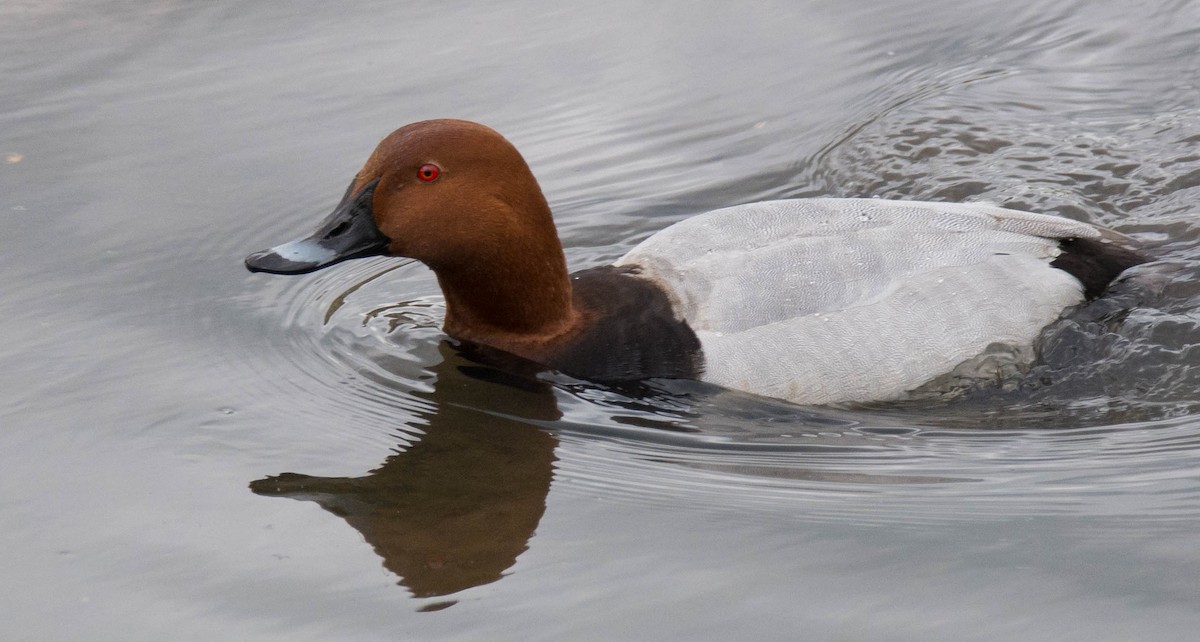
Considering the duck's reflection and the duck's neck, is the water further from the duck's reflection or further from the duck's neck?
the duck's neck

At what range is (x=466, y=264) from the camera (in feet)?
17.9

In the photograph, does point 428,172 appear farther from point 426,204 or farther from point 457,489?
point 457,489

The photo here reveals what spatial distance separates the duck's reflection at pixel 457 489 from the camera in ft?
14.0

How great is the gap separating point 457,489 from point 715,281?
141cm

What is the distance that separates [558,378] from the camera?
18.1 ft

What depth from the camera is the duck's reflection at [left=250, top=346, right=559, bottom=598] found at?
14.0 feet

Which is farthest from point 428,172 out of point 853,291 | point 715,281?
point 853,291

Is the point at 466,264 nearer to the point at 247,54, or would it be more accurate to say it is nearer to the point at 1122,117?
the point at 247,54

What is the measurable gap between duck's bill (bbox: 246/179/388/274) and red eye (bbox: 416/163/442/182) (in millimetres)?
165

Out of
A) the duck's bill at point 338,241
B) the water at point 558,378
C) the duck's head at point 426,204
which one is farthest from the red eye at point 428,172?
the water at point 558,378

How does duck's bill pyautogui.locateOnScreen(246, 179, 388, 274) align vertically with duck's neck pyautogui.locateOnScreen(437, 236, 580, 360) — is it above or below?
above

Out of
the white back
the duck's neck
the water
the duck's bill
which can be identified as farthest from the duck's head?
the white back

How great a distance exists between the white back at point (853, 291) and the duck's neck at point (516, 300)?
0.39 m

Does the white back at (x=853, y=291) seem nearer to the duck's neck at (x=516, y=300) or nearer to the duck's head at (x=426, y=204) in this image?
the duck's neck at (x=516, y=300)
